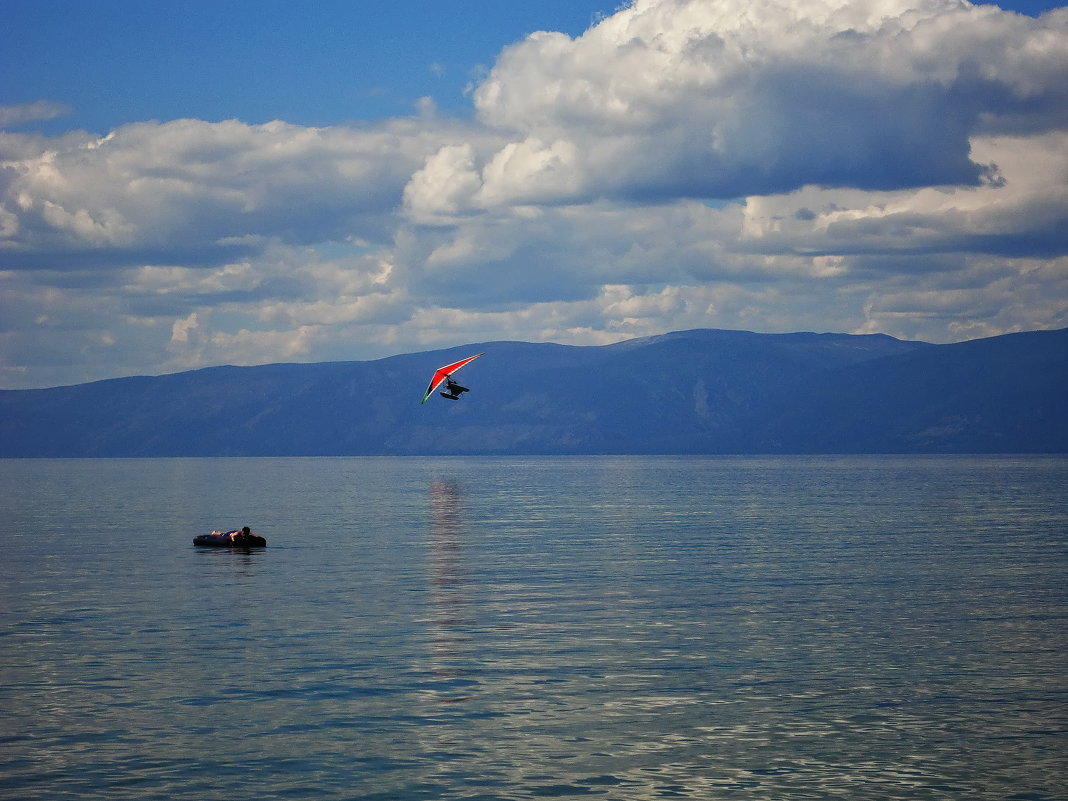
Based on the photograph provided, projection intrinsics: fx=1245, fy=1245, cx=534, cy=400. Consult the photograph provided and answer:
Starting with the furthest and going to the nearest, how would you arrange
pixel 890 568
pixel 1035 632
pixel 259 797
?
pixel 890 568
pixel 1035 632
pixel 259 797

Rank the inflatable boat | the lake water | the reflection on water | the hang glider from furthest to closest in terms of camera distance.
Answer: the hang glider < the inflatable boat < the reflection on water < the lake water

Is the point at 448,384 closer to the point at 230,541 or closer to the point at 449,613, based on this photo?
the point at 230,541

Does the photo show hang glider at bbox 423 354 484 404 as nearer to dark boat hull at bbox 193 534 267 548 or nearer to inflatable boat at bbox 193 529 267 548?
dark boat hull at bbox 193 534 267 548

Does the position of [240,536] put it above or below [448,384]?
below

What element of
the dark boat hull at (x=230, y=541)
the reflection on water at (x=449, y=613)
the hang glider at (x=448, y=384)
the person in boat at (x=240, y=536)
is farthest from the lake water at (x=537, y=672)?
the hang glider at (x=448, y=384)

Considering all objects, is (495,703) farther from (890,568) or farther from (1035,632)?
(890,568)

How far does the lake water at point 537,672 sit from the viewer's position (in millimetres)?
28438

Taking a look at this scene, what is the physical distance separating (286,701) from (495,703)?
6026 millimetres

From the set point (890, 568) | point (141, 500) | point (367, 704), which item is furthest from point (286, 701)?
point (141, 500)

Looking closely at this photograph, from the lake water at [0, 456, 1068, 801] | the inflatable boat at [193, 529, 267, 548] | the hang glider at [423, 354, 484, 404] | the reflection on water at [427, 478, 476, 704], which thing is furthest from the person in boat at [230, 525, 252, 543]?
the hang glider at [423, 354, 484, 404]

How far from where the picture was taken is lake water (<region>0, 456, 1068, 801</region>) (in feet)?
93.3

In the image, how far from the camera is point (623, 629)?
1886 inches

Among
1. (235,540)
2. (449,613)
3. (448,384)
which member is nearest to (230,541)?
(235,540)

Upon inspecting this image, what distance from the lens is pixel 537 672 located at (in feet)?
129
